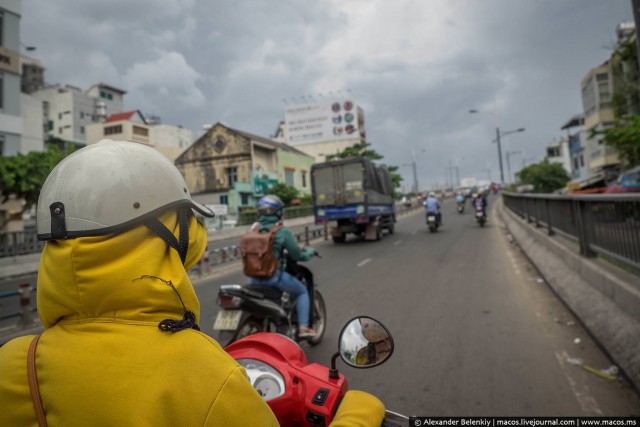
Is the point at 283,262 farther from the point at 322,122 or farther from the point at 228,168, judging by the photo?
the point at 322,122

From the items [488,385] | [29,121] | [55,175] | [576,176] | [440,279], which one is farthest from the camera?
[576,176]

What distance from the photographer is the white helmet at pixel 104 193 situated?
1.06 metres

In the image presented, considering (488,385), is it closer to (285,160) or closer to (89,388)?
(89,388)

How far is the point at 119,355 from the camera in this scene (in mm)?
956

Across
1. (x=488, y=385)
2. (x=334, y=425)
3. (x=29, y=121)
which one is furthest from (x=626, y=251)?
(x=29, y=121)

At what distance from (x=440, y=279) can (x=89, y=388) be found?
7.56 m

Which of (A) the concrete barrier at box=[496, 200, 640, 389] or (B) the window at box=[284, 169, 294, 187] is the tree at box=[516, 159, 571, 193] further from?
(A) the concrete barrier at box=[496, 200, 640, 389]

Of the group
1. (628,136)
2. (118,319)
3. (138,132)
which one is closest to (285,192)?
(138,132)

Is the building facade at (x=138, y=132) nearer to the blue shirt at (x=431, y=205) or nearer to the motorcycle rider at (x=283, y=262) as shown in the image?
the blue shirt at (x=431, y=205)

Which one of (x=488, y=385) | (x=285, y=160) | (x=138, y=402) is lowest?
(x=488, y=385)

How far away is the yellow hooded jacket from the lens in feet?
3.03

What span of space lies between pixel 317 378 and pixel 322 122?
206ft

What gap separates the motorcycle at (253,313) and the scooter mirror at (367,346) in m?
1.99

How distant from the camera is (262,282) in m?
4.18
